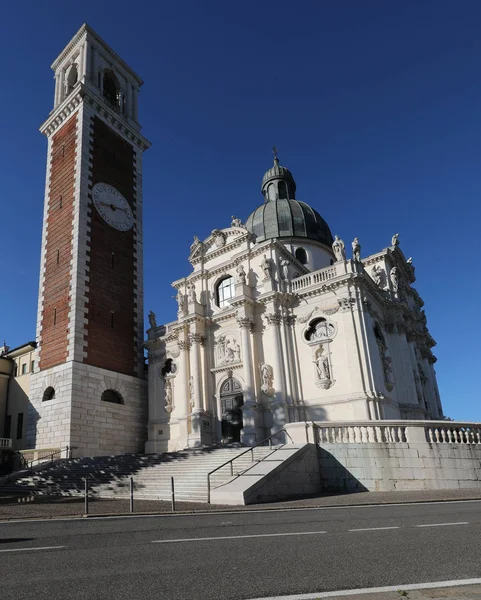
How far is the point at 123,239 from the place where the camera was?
33594 mm

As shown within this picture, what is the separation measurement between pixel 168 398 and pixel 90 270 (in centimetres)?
983

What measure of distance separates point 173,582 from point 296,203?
122ft

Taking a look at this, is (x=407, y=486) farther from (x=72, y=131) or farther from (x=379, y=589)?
(x=72, y=131)

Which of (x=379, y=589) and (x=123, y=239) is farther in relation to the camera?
(x=123, y=239)

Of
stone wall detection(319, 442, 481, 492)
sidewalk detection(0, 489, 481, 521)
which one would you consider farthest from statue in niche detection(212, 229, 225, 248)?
→ sidewalk detection(0, 489, 481, 521)

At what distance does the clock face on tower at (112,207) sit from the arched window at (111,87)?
30.4 feet

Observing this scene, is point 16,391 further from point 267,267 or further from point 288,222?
point 288,222

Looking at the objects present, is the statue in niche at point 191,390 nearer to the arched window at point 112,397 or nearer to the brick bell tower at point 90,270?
the brick bell tower at point 90,270

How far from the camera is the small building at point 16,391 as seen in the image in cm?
3194

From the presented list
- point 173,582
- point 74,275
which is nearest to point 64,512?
point 173,582

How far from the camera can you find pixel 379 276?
3300cm

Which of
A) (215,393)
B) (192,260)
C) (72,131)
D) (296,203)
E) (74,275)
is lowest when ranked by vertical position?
(215,393)

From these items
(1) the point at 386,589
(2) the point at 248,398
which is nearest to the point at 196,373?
(2) the point at 248,398

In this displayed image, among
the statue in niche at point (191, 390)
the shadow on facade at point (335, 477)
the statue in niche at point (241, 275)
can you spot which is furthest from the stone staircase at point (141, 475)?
the statue in niche at point (241, 275)
